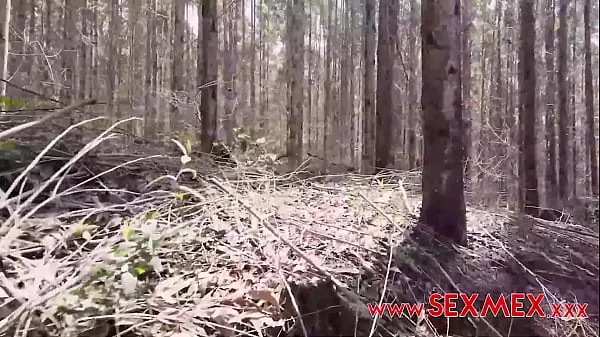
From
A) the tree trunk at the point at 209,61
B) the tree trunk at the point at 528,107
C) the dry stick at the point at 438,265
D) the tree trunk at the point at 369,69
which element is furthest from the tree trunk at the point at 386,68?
the dry stick at the point at 438,265

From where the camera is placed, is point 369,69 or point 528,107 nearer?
point 528,107

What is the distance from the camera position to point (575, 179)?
0.61m

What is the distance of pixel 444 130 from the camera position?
67cm

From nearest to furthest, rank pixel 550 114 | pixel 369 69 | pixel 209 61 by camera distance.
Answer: pixel 550 114 < pixel 209 61 < pixel 369 69

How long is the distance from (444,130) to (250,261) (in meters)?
0.38

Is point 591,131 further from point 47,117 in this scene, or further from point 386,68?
point 386,68

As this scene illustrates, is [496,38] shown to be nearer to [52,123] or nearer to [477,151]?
[477,151]

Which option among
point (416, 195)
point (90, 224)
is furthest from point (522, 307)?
point (90, 224)

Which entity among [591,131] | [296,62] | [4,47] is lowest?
[591,131]

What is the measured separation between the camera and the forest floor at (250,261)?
597 millimetres

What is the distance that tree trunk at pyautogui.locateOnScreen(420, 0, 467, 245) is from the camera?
0.67 meters

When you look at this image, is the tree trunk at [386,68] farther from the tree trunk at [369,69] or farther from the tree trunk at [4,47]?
the tree trunk at [4,47]

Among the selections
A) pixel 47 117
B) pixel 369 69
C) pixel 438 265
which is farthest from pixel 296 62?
pixel 438 265

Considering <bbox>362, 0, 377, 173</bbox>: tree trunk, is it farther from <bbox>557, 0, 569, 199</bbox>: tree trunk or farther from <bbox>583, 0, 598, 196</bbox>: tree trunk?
<bbox>583, 0, 598, 196</bbox>: tree trunk
